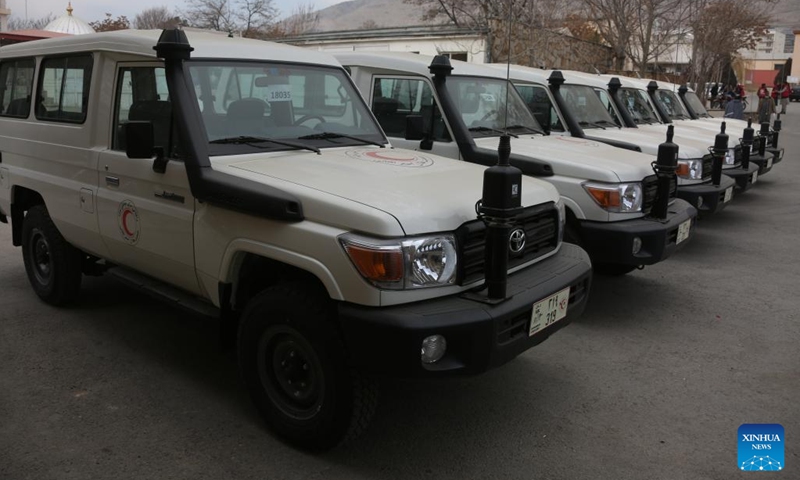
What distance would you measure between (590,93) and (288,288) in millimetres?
7216

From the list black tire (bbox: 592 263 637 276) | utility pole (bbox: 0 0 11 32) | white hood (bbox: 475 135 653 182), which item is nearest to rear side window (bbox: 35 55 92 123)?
white hood (bbox: 475 135 653 182)

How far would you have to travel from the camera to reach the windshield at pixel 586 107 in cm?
884

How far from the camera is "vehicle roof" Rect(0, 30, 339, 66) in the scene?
4121 millimetres

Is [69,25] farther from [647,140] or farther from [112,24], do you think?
[647,140]

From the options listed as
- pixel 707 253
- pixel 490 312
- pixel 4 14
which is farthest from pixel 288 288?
pixel 4 14

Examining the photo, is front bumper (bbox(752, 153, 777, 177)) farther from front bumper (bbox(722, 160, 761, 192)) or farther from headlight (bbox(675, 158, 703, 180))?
headlight (bbox(675, 158, 703, 180))

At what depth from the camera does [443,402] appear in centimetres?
402

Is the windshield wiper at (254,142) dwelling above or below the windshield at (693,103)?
below

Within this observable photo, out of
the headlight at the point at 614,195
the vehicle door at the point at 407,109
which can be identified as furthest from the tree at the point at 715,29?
the headlight at the point at 614,195

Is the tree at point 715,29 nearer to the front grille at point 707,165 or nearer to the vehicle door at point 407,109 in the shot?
the front grille at point 707,165

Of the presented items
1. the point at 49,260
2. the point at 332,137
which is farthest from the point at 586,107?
the point at 49,260

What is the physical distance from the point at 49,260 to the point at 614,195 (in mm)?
4350

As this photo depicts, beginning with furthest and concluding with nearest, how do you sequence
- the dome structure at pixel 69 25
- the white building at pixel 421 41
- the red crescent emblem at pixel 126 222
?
the dome structure at pixel 69 25
the white building at pixel 421 41
the red crescent emblem at pixel 126 222

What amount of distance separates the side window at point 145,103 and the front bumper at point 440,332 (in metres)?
1.75
